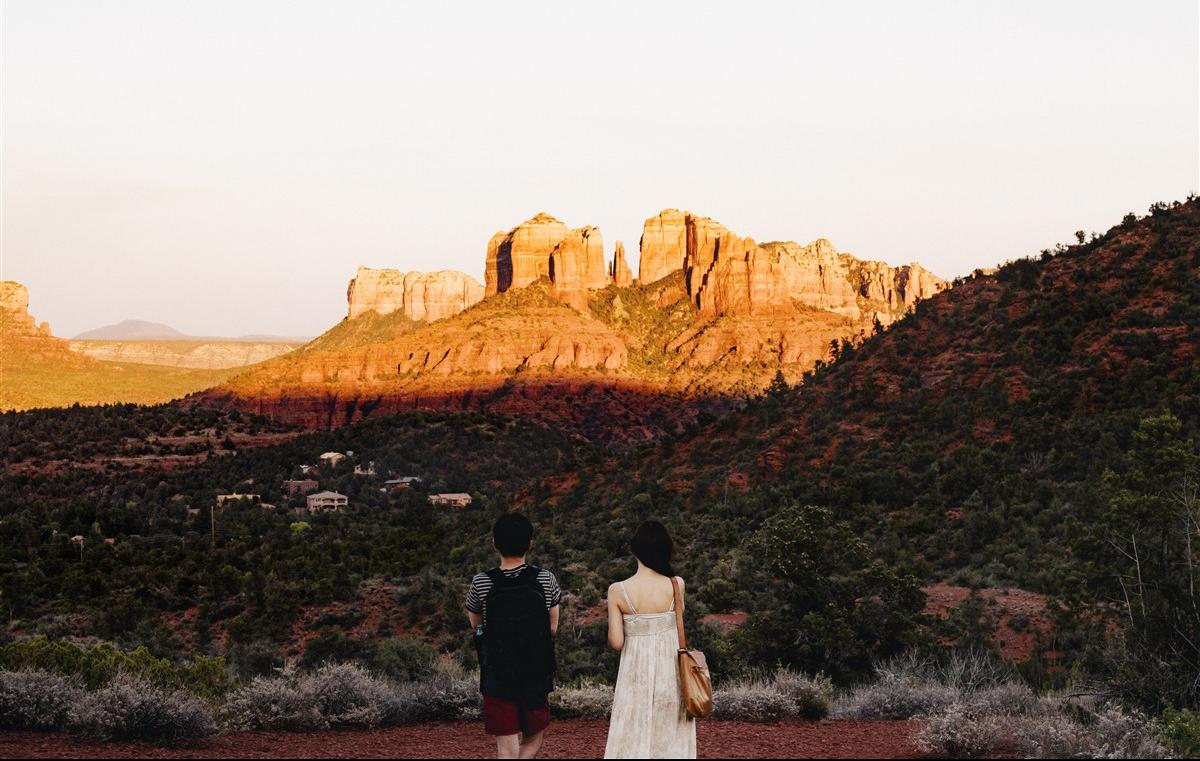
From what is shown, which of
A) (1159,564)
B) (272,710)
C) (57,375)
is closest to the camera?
(272,710)

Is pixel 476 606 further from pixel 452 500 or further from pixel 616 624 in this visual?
pixel 452 500

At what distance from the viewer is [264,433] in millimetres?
88750

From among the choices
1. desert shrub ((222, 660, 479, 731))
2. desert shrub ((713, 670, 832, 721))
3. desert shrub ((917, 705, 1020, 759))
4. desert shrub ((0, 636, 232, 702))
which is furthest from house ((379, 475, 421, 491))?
desert shrub ((917, 705, 1020, 759))

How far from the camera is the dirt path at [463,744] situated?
10.2 meters

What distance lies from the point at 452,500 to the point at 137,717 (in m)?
52.1

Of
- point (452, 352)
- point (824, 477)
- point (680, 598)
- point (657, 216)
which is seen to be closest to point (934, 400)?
point (824, 477)

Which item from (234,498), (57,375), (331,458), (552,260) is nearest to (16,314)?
(57,375)

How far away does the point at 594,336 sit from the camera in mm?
111562

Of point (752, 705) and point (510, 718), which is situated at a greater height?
point (510, 718)

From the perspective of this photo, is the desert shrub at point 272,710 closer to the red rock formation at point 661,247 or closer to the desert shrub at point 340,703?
the desert shrub at point 340,703

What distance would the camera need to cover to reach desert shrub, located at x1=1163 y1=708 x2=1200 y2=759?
1038cm

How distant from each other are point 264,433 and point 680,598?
282ft

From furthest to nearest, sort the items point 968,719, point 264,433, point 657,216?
point 657,216, point 264,433, point 968,719

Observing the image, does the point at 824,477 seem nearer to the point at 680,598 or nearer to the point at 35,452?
the point at 680,598
